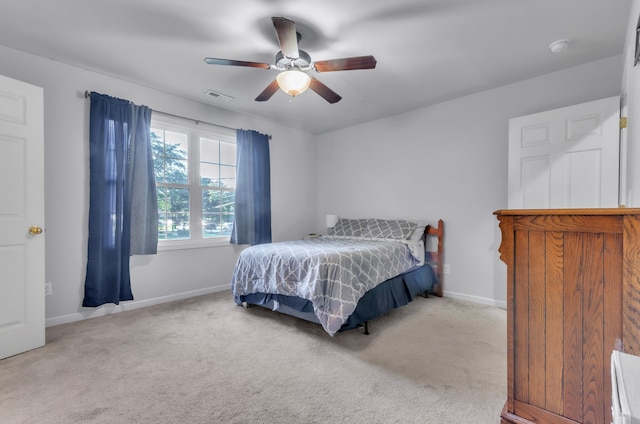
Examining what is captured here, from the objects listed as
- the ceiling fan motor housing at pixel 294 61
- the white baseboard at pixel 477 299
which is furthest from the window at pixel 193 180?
the white baseboard at pixel 477 299

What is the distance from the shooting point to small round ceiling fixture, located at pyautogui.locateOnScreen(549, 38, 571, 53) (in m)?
2.35

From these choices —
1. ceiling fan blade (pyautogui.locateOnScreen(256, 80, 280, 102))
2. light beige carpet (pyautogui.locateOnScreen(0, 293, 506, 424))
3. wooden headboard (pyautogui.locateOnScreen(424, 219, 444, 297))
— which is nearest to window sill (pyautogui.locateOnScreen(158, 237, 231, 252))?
light beige carpet (pyautogui.locateOnScreen(0, 293, 506, 424))

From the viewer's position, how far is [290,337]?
2.44 meters

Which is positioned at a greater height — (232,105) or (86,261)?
(232,105)

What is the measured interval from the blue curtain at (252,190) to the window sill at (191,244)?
14 centimetres

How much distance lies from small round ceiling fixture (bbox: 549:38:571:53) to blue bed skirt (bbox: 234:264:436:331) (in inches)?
94.5

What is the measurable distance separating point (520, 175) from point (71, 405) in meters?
3.74

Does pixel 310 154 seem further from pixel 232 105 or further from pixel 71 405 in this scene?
pixel 71 405

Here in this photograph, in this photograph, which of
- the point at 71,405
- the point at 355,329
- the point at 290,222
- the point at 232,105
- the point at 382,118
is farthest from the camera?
the point at 290,222

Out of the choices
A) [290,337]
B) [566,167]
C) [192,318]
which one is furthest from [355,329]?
[566,167]

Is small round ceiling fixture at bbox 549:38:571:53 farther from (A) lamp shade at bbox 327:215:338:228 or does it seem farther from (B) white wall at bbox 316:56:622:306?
(A) lamp shade at bbox 327:215:338:228

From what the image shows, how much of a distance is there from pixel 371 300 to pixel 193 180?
2.59 metres

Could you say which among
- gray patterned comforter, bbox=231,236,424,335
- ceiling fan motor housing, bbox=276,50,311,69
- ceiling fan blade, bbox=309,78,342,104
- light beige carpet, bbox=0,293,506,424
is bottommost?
light beige carpet, bbox=0,293,506,424

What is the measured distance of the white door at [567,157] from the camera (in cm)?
232
